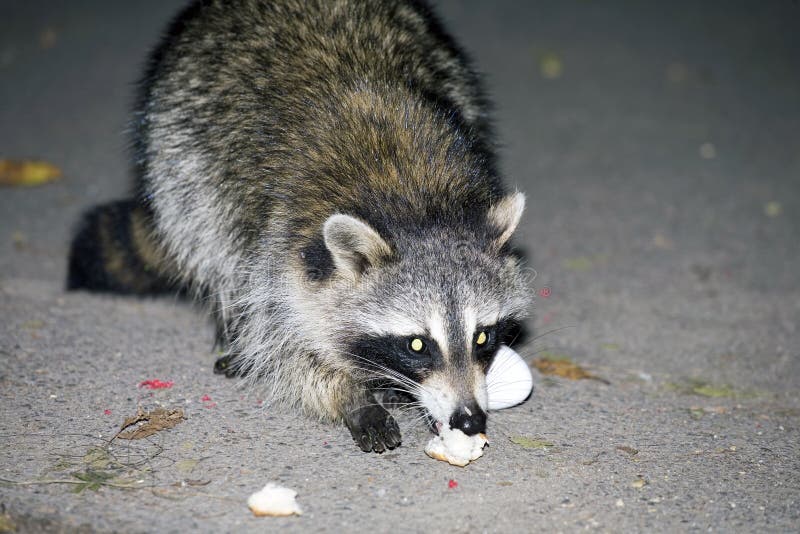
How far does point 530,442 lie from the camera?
373 centimetres

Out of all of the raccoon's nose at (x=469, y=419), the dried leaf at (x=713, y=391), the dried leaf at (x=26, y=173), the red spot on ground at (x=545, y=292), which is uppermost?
the raccoon's nose at (x=469, y=419)

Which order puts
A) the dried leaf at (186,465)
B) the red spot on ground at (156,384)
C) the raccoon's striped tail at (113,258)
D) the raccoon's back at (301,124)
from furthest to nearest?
the raccoon's striped tail at (113,258)
the red spot on ground at (156,384)
the raccoon's back at (301,124)
the dried leaf at (186,465)

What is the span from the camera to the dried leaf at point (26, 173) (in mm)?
6516

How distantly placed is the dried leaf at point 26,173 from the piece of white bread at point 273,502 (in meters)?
4.13

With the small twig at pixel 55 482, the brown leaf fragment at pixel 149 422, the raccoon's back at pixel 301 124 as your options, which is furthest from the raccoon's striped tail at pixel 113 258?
the small twig at pixel 55 482

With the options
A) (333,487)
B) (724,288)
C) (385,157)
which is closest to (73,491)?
(333,487)

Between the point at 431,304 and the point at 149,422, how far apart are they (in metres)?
1.22

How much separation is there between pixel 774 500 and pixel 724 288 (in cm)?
222

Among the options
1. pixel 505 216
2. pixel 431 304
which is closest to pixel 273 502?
pixel 431 304

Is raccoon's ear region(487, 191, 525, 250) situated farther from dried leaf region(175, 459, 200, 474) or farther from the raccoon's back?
dried leaf region(175, 459, 200, 474)

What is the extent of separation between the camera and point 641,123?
25.6 feet

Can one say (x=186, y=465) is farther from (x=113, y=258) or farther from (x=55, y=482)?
(x=113, y=258)

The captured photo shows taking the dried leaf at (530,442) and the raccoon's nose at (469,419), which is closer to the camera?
the raccoon's nose at (469,419)

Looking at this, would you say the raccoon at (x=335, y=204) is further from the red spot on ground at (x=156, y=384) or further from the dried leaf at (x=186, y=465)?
the dried leaf at (x=186, y=465)
